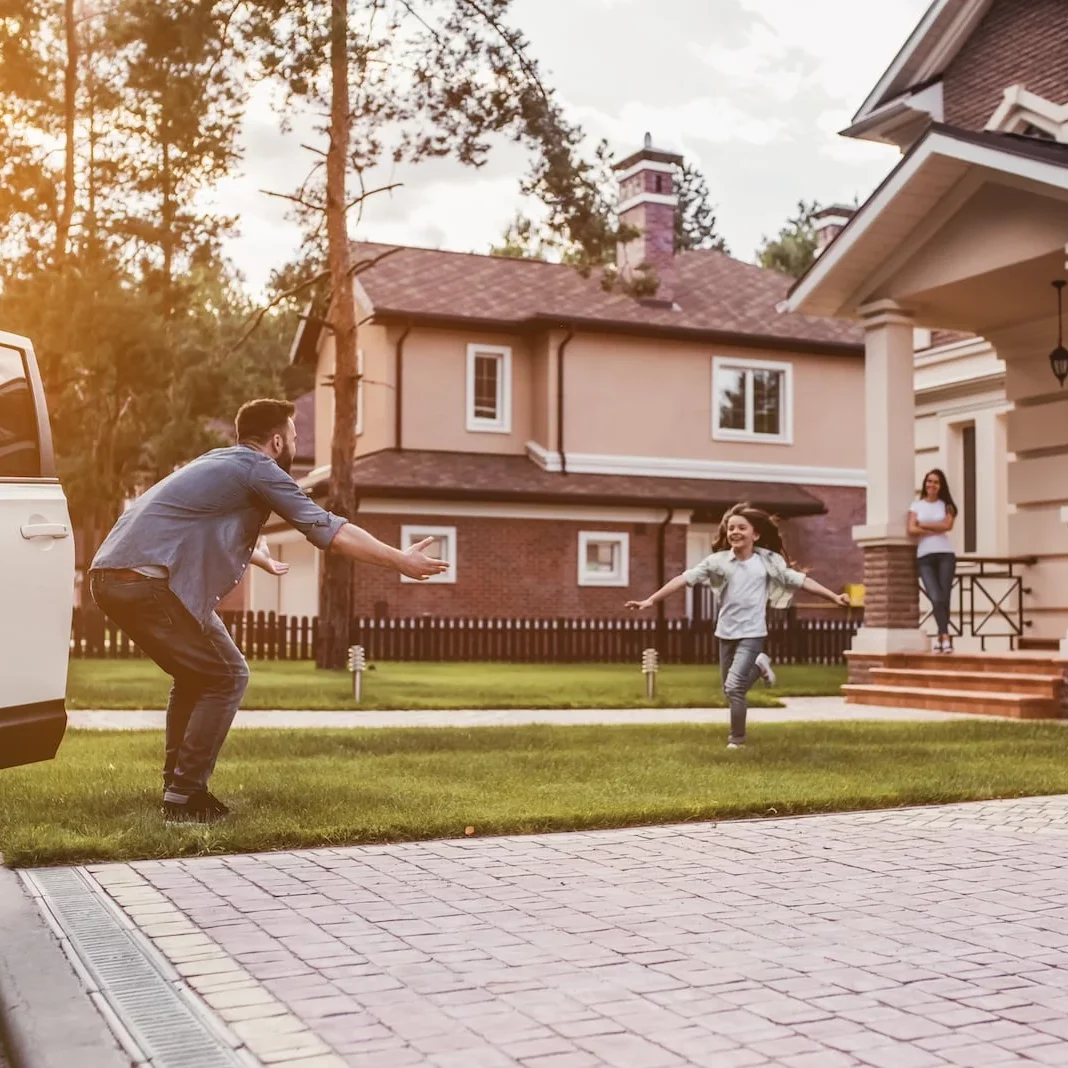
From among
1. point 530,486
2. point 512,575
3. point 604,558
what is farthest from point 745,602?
point 604,558

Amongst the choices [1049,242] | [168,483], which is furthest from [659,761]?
[1049,242]

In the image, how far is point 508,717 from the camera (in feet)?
46.8

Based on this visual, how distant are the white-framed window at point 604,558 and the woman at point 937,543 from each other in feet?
47.3

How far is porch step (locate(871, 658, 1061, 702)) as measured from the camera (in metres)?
14.0

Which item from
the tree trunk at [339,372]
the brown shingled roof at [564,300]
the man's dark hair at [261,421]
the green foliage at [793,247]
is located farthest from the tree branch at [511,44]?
the green foliage at [793,247]

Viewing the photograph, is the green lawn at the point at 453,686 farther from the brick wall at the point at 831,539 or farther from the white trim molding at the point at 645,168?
the white trim molding at the point at 645,168

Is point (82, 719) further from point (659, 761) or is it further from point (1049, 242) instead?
point (1049, 242)

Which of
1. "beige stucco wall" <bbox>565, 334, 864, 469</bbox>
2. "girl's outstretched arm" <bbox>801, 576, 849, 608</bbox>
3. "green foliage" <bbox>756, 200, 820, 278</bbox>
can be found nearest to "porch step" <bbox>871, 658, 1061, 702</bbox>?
"girl's outstretched arm" <bbox>801, 576, 849, 608</bbox>

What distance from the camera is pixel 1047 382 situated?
16.7 m

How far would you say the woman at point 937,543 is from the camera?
50.7 feet

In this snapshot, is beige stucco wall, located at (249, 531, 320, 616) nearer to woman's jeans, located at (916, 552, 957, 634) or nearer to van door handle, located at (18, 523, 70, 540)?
woman's jeans, located at (916, 552, 957, 634)

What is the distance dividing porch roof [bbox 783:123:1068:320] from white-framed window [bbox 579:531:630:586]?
43.5 feet

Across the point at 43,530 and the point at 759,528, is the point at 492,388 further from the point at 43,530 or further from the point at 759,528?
the point at 43,530

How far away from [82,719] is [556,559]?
16702 millimetres
